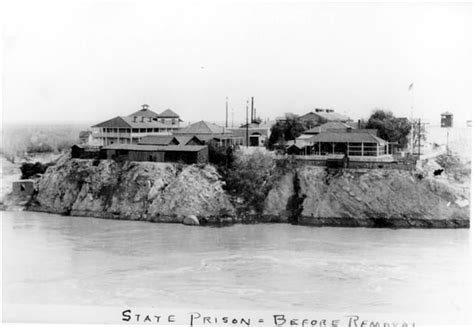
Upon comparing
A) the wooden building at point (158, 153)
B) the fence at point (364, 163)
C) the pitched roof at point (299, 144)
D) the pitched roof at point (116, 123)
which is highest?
the pitched roof at point (116, 123)

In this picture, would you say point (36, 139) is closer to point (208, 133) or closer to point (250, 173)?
point (208, 133)

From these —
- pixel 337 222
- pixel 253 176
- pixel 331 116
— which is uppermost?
pixel 331 116


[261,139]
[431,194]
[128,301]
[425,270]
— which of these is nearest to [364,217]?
[431,194]

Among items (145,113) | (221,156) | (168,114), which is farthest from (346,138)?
(145,113)

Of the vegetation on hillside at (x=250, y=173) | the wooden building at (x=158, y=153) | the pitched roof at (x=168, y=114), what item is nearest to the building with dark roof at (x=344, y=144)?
the vegetation on hillside at (x=250, y=173)

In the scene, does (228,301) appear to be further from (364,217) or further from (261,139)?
(261,139)

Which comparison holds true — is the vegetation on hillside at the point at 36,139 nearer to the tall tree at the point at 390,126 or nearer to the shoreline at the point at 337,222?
the shoreline at the point at 337,222
